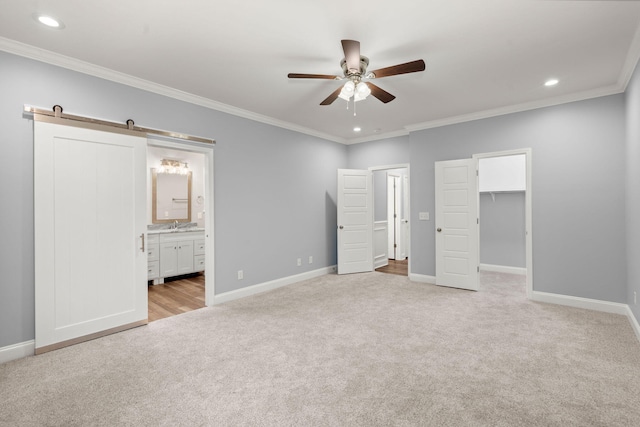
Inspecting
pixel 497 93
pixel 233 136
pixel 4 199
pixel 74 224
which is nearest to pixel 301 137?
pixel 233 136

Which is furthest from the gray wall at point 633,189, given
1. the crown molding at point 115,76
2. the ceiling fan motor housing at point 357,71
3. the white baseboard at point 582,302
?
the crown molding at point 115,76

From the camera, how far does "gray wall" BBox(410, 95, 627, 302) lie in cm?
365

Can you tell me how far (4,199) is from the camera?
101 inches

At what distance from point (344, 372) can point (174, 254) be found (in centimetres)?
420

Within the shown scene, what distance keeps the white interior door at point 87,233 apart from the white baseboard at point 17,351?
0.07 m

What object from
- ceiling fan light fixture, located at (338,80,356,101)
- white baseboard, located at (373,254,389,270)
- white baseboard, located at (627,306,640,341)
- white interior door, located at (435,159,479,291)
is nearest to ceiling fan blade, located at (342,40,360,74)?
ceiling fan light fixture, located at (338,80,356,101)

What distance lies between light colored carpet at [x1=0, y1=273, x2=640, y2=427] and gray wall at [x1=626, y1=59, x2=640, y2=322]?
50 cm

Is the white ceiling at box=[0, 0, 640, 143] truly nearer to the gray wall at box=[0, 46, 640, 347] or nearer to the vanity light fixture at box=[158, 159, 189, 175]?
the gray wall at box=[0, 46, 640, 347]

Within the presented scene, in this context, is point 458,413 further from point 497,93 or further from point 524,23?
point 497,93

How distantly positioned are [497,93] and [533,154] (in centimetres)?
105

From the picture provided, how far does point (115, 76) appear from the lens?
314cm

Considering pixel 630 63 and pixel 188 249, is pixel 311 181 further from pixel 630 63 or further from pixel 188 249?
pixel 630 63

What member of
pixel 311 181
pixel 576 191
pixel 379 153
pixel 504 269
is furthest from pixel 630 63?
pixel 311 181

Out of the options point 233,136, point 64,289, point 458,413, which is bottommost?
point 458,413
